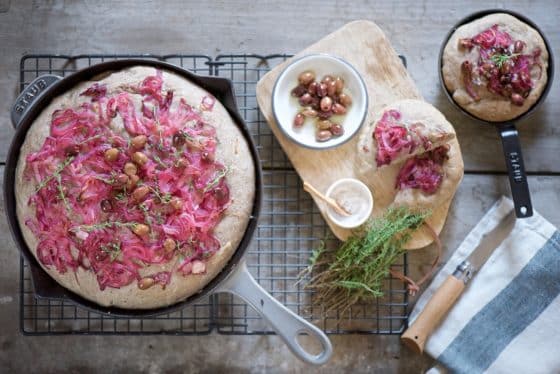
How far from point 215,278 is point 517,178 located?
4.28ft

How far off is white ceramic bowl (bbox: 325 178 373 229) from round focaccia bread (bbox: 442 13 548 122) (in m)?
0.55

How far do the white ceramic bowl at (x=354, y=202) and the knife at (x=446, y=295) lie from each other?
453 millimetres

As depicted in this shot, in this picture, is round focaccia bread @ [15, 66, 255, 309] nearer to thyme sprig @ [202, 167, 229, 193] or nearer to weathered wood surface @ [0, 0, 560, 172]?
thyme sprig @ [202, 167, 229, 193]

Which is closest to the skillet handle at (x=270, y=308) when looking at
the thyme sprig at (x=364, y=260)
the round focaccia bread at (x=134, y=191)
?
the round focaccia bread at (x=134, y=191)

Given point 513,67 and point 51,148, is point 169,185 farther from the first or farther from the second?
point 513,67

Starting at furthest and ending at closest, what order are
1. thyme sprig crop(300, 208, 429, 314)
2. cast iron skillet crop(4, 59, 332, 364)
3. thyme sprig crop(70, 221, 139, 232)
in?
thyme sprig crop(300, 208, 429, 314) < cast iron skillet crop(4, 59, 332, 364) < thyme sprig crop(70, 221, 139, 232)

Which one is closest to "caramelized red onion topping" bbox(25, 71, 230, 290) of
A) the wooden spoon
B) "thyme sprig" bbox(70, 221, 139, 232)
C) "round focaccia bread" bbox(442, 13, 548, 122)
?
"thyme sprig" bbox(70, 221, 139, 232)

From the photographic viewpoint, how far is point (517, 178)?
2.43 metres

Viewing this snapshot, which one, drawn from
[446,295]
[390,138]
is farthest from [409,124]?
[446,295]

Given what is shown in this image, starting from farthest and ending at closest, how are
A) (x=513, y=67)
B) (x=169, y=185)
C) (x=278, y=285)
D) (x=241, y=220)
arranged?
(x=278, y=285), (x=513, y=67), (x=241, y=220), (x=169, y=185)

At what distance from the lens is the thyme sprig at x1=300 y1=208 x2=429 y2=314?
235 cm

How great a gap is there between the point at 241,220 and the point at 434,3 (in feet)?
4.52

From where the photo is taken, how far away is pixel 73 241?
192cm

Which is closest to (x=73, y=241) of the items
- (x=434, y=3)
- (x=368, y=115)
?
(x=368, y=115)
